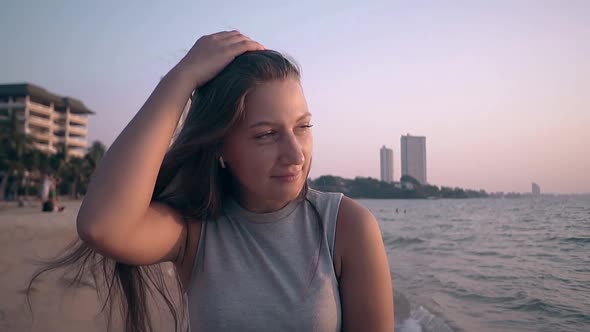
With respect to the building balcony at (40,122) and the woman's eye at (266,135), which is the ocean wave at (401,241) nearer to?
the woman's eye at (266,135)

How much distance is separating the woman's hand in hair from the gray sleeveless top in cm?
62

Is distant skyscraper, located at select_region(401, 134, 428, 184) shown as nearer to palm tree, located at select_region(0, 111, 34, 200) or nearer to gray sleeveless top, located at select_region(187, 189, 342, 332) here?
gray sleeveless top, located at select_region(187, 189, 342, 332)

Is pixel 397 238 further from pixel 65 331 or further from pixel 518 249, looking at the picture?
pixel 65 331

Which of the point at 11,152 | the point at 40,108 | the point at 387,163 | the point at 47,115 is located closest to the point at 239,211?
the point at 387,163

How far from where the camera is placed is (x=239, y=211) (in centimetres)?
179

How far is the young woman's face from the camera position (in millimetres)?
1611

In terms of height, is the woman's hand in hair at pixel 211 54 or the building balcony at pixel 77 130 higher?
the building balcony at pixel 77 130

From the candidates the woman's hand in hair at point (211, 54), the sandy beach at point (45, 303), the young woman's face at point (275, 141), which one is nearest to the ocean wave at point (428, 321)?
the sandy beach at point (45, 303)

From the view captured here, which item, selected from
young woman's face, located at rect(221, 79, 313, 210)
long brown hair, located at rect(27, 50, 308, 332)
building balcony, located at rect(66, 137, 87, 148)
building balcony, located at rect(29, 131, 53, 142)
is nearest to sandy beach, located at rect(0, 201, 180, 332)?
long brown hair, located at rect(27, 50, 308, 332)

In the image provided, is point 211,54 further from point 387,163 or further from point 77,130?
point 77,130

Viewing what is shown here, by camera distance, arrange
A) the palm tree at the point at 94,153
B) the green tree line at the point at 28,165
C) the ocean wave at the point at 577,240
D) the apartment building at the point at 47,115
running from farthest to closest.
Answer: the apartment building at the point at 47,115 < the palm tree at the point at 94,153 < the green tree line at the point at 28,165 < the ocean wave at the point at 577,240

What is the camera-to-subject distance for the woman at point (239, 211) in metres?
1.47

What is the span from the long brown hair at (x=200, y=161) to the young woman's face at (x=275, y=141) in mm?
50

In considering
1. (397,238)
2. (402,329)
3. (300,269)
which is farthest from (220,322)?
(397,238)
